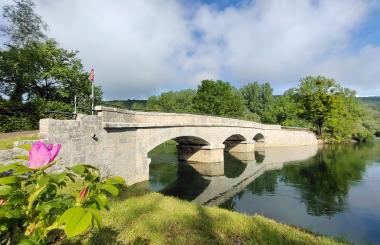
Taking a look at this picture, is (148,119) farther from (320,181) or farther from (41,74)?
(320,181)

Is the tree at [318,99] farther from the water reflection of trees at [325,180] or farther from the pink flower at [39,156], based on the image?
the pink flower at [39,156]

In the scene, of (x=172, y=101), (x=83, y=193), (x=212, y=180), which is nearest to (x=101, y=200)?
(x=83, y=193)

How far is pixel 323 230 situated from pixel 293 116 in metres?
50.6

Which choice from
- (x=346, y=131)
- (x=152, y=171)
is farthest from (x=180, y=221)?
(x=346, y=131)

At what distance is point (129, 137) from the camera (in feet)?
49.2

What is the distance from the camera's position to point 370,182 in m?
19.4

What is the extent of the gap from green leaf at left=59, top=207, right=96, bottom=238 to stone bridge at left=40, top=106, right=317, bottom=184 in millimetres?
7315

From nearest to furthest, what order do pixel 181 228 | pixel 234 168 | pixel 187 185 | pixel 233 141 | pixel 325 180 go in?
pixel 181 228
pixel 187 185
pixel 325 180
pixel 234 168
pixel 233 141

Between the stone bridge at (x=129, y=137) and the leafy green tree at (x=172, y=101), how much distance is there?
48.2 meters

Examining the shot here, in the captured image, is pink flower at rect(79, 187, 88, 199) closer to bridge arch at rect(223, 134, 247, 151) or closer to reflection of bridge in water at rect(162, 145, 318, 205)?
reflection of bridge in water at rect(162, 145, 318, 205)

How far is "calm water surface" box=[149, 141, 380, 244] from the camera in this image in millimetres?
12251

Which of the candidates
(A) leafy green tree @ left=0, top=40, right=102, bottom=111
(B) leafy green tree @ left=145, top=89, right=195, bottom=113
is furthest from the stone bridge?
(B) leafy green tree @ left=145, top=89, right=195, bottom=113

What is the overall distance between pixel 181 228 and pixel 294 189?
14352 mm

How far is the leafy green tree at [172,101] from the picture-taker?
77.4 metres
